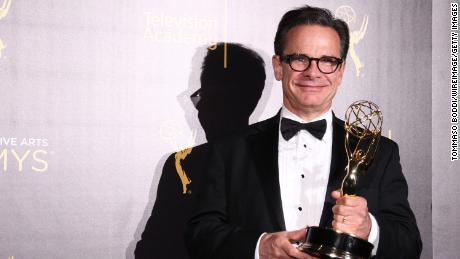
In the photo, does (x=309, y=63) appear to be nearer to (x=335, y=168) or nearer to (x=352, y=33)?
(x=335, y=168)

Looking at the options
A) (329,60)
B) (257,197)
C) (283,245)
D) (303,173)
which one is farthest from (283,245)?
(329,60)

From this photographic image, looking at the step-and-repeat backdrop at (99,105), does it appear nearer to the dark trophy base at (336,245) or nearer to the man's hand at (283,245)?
the man's hand at (283,245)

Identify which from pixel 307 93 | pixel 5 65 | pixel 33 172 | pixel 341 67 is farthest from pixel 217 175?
pixel 5 65

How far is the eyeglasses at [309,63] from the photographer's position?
1854 millimetres

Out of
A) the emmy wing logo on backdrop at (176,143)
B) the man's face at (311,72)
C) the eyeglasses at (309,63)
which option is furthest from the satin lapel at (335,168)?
the emmy wing logo on backdrop at (176,143)

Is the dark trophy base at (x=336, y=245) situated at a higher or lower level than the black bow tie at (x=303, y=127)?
lower

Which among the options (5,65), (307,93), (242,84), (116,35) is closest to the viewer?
(307,93)

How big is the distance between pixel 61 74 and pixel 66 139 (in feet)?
0.94

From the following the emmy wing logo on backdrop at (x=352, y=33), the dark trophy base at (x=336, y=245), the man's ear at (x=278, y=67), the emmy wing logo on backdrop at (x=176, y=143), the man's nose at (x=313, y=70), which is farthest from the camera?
the emmy wing logo on backdrop at (x=352, y=33)

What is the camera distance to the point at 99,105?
7.19ft

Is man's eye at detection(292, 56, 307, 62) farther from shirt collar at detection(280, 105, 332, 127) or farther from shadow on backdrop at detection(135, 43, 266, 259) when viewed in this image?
shadow on backdrop at detection(135, 43, 266, 259)

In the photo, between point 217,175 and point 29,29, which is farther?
point 29,29

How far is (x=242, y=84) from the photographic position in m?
2.44

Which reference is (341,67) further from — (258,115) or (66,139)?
(66,139)
